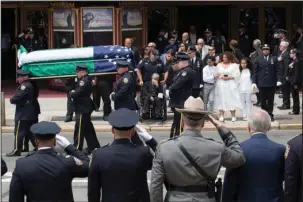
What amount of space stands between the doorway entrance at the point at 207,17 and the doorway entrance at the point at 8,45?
5.69 meters

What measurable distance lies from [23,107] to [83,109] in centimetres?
106

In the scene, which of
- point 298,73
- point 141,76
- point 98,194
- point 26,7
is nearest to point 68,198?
point 98,194

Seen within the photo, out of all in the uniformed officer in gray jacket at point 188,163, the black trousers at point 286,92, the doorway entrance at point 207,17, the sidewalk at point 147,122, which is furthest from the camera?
the doorway entrance at point 207,17

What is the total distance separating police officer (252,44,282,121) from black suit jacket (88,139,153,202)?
37.6 ft

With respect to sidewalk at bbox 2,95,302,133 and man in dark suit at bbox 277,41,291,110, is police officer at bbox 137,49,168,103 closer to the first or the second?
sidewalk at bbox 2,95,302,133

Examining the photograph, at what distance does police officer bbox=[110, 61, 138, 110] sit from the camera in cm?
1347

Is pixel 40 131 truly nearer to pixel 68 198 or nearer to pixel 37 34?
pixel 68 198

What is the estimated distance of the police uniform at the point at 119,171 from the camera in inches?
238

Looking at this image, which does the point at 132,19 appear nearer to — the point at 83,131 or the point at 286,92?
the point at 286,92

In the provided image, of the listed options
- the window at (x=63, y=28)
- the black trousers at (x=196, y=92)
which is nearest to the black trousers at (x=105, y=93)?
the black trousers at (x=196, y=92)

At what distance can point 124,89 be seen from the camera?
13445mm

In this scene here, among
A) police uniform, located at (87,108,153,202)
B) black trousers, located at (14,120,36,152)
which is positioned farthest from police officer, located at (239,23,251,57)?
police uniform, located at (87,108,153,202)

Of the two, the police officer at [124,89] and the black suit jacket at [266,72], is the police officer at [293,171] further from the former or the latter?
the black suit jacket at [266,72]

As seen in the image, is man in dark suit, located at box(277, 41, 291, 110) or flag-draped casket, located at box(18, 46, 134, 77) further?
man in dark suit, located at box(277, 41, 291, 110)
